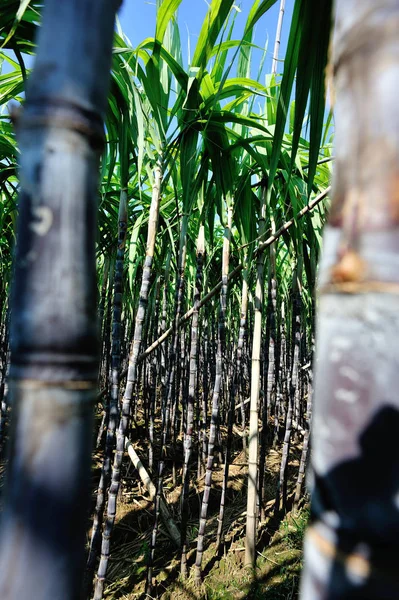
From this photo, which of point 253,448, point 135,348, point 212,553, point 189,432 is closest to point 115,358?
point 135,348

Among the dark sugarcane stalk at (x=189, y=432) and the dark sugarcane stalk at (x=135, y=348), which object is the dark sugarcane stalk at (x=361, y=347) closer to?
the dark sugarcane stalk at (x=135, y=348)

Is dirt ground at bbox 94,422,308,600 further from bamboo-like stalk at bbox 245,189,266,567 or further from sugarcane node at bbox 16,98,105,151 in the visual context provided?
sugarcane node at bbox 16,98,105,151

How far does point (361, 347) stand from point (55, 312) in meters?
0.20

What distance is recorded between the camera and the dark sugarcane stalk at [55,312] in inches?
10.1

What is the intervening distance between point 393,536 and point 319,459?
5 centimetres

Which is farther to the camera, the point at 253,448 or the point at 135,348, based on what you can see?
the point at 253,448

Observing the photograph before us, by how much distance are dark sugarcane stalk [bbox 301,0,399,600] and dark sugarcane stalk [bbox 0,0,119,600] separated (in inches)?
6.3

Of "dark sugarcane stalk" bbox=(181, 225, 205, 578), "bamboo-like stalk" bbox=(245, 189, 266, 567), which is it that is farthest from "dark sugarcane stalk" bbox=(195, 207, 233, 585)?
"bamboo-like stalk" bbox=(245, 189, 266, 567)

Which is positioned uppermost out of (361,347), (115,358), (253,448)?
(361,347)

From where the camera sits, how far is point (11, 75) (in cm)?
171

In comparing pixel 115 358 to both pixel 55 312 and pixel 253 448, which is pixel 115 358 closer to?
pixel 253 448

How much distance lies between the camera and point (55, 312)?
0.91ft

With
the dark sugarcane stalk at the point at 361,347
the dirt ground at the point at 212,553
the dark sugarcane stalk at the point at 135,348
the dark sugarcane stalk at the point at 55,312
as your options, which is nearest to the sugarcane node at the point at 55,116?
the dark sugarcane stalk at the point at 55,312

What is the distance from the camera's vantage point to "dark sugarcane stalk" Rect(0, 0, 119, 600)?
0.84 ft
